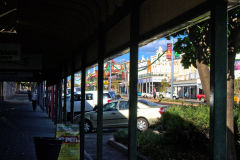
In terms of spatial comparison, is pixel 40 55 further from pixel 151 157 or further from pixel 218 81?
pixel 218 81

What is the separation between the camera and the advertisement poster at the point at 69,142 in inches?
246

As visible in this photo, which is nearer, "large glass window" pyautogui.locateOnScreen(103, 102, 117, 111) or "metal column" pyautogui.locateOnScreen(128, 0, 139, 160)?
"metal column" pyautogui.locateOnScreen(128, 0, 139, 160)

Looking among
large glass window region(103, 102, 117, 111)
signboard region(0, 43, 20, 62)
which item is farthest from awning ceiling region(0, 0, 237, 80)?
large glass window region(103, 102, 117, 111)

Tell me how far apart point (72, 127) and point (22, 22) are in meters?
2.41

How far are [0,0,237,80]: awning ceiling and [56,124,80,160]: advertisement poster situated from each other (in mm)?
1595

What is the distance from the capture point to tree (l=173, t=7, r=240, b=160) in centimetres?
627

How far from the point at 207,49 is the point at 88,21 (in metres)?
3.05

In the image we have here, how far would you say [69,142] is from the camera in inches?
250

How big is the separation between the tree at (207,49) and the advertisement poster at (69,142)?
123 inches

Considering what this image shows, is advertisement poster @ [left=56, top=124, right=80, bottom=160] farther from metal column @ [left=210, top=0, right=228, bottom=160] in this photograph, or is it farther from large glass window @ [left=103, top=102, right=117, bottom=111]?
large glass window @ [left=103, top=102, right=117, bottom=111]

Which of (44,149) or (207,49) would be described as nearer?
(44,149)

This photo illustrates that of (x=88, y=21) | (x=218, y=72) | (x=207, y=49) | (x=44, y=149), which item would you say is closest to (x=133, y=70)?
(x=218, y=72)

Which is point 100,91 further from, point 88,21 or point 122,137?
point 122,137

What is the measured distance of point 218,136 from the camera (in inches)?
88.7
